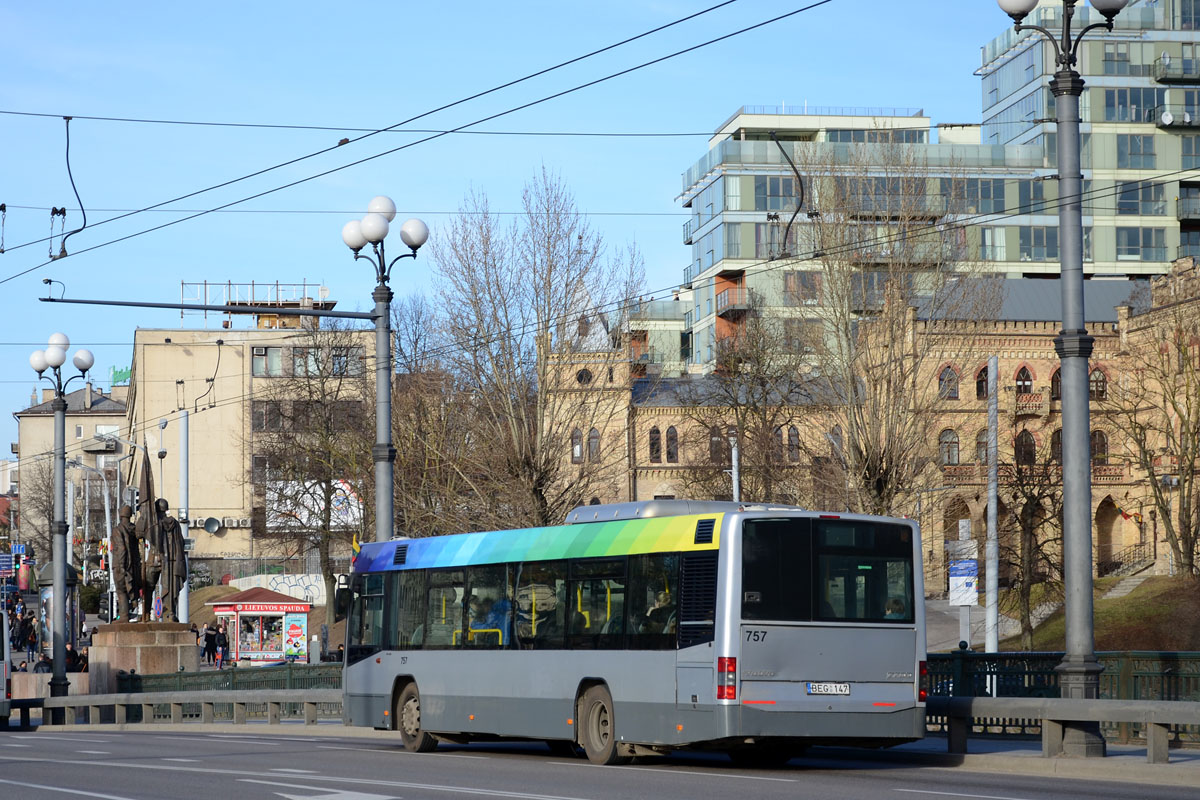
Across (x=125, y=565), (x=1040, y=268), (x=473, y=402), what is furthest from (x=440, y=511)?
(x=1040, y=268)

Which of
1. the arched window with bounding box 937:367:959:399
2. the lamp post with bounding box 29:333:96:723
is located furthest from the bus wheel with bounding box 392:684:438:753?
the arched window with bounding box 937:367:959:399

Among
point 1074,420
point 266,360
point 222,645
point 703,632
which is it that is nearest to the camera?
point 703,632

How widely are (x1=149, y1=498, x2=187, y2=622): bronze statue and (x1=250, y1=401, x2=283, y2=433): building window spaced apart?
95.7 ft

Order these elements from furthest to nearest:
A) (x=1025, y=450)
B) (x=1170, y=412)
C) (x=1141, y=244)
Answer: (x=1141, y=244) → (x=1170, y=412) → (x=1025, y=450)

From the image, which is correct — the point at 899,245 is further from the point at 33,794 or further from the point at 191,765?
the point at 33,794

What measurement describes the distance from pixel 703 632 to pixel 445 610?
549cm

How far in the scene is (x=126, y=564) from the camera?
3744 centimetres

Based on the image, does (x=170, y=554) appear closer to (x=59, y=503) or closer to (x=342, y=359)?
(x=59, y=503)

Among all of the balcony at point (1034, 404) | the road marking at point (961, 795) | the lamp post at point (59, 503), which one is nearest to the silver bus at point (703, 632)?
the road marking at point (961, 795)

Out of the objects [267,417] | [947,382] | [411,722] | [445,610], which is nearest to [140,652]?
[411,722]

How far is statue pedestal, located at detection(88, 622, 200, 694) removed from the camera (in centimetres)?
3703

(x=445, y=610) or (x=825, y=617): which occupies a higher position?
(x=825, y=617)

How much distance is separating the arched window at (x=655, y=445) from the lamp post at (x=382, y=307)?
6727cm

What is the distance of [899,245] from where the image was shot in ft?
139
